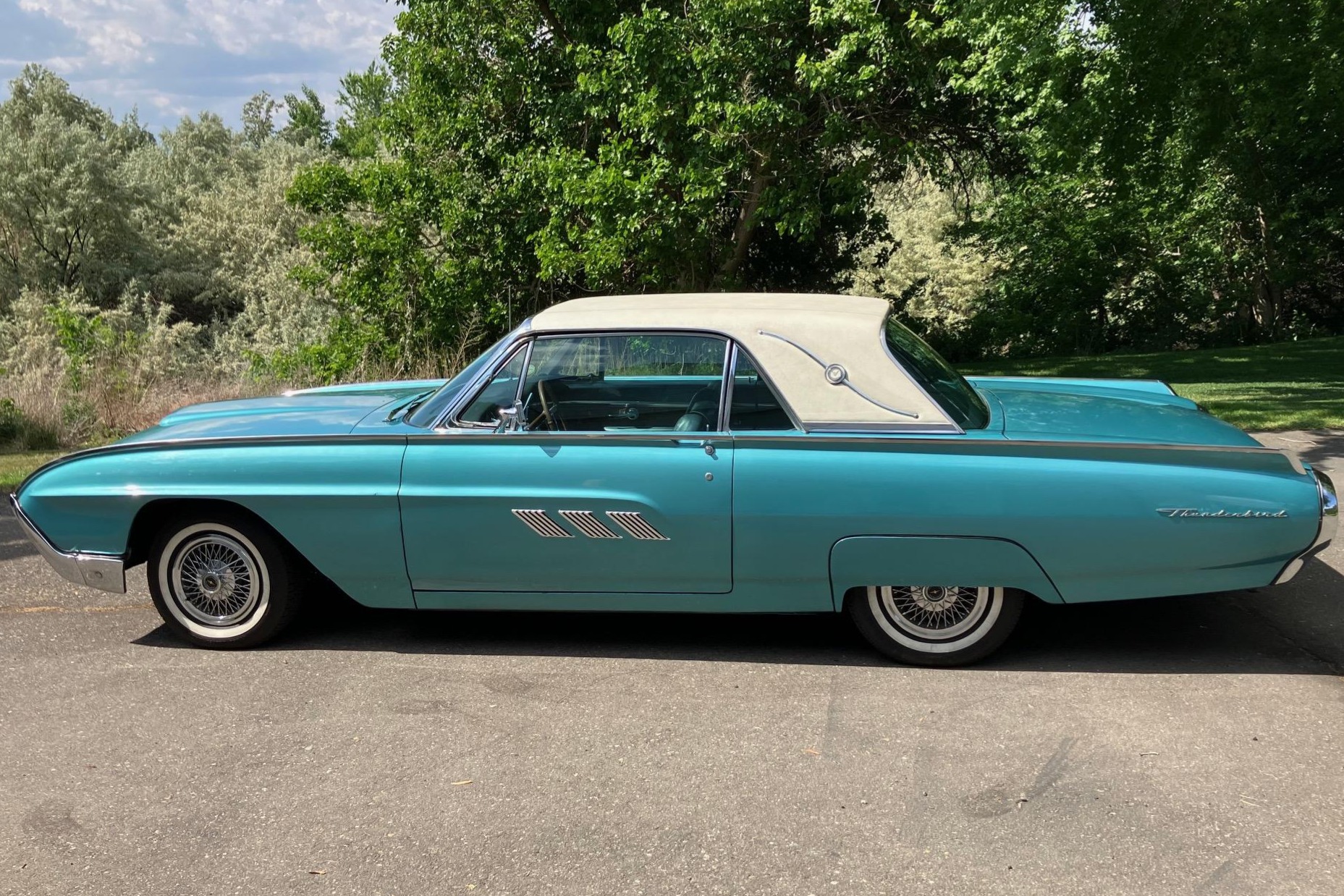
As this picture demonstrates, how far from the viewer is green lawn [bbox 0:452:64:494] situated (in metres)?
8.49

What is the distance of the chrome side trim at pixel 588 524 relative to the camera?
434 cm

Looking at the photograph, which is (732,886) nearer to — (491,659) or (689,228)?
(491,659)

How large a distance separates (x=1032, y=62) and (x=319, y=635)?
1088 centimetres

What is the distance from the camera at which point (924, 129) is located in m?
16.1

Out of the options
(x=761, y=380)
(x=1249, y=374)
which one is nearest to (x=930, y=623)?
(x=761, y=380)

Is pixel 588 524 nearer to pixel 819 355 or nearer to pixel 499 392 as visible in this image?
pixel 499 392

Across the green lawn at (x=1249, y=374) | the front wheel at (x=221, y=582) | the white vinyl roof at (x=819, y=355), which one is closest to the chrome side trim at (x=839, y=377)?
the white vinyl roof at (x=819, y=355)

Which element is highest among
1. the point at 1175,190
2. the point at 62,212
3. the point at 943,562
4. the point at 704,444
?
the point at 62,212

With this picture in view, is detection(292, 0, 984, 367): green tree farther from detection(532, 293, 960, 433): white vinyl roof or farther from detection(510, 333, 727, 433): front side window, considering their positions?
detection(532, 293, 960, 433): white vinyl roof

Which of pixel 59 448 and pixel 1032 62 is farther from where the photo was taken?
pixel 1032 62

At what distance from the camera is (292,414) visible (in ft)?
17.0

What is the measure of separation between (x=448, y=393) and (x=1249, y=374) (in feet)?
47.9

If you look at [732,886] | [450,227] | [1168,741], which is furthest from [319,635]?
[450,227]

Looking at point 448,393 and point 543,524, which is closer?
point 543,524
